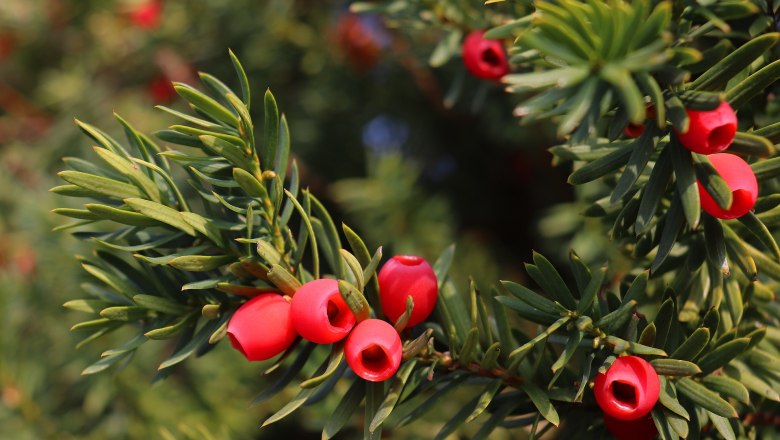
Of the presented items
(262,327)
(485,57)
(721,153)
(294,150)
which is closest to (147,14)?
(294,150)

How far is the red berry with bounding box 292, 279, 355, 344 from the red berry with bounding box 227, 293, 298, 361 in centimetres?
2

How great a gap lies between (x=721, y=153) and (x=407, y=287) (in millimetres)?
236

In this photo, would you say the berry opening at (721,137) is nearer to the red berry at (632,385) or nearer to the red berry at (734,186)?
the red berry at (734,186)

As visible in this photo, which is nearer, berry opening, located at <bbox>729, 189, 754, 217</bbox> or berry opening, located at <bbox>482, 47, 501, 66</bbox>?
berry opening, located at <bbox>729, 189, 754, 217</bbox>

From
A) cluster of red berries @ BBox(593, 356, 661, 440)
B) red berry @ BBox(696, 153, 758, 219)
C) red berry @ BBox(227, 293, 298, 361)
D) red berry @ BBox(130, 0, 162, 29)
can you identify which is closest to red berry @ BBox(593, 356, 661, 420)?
cluster of red berries @ BBox(593, 356, 661, 440)

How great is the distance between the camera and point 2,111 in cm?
172

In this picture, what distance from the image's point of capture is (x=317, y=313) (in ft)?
1.41

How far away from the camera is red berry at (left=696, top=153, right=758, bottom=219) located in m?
0.41

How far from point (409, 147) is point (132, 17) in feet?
2.26

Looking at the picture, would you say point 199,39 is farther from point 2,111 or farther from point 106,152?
point 106,152

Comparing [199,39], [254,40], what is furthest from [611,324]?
[199,39]

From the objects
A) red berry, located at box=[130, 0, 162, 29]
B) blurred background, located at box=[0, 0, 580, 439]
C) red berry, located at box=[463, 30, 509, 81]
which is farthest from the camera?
red berry, located at box=[130, 0, 162, 29]

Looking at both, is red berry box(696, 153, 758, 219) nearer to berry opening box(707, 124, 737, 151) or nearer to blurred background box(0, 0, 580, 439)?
berry opening box(707, 124, 737, 151)

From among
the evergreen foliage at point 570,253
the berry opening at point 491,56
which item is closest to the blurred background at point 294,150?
the berry opening at point 491,56
